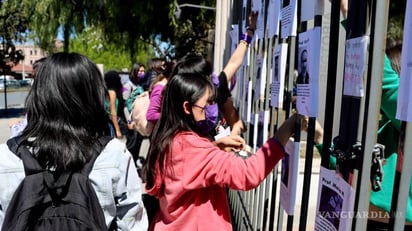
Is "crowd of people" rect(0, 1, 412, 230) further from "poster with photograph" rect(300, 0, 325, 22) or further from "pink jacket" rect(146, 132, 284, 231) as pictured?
"poster with photograph" rect(300, 0, 325, 22)

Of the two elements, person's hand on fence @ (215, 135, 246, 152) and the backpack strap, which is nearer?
the backpack strap

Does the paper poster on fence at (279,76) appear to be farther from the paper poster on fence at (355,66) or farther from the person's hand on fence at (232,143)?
the paper poster on fence at (355,66)

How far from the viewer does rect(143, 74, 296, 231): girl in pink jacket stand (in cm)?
194

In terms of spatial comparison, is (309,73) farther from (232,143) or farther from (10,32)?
(10,32)

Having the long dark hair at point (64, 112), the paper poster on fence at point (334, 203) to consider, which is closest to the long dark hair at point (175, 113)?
the long dark hair at point (64, 112)

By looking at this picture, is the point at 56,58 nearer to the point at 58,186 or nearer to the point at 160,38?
the point at 58,186

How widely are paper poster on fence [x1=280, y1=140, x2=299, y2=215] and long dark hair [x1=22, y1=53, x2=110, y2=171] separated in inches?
29.0

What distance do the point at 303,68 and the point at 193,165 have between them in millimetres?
630

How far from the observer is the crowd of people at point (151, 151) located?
5.60 ft

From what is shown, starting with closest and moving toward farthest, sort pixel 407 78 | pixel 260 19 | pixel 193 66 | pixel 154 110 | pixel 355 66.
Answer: pixel 407 78, pixel 355 66, pixel 260 19, pixel 193 66, pixel 154 110

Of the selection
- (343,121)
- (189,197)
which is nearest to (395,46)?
(343,121)

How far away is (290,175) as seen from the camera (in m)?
1.86
